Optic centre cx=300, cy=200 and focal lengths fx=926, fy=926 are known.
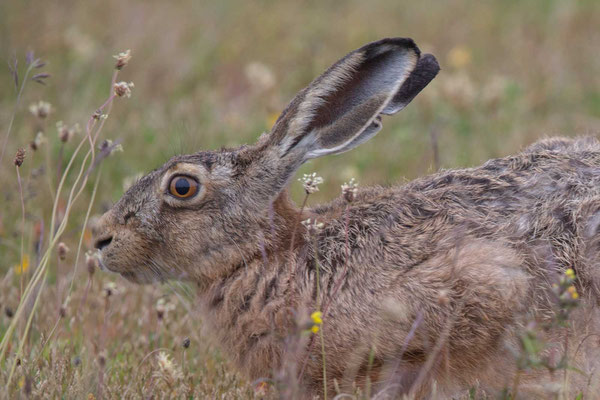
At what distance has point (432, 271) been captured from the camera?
4.39m

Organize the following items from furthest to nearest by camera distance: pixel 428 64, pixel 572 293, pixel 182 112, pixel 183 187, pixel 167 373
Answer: pixel 182 112 < pixel 428 64 < pixel 183 187 < pixel 167 373 < pixel 572 293

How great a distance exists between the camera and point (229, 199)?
4930mm

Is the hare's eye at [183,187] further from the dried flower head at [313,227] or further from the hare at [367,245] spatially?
the dried flower head at [313,227]

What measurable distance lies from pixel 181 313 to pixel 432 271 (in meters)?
2.20

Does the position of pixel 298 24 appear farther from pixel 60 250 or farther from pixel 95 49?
pixel 60 250

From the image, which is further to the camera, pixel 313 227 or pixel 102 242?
pixel 102 242

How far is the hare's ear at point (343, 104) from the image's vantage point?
473cm

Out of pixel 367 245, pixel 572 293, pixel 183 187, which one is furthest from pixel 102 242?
pixel 572 293

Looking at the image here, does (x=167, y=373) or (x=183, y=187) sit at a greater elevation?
(x=183, y=187)

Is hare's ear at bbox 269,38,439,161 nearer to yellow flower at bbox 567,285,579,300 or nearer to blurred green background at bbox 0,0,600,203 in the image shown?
yellow flower at bbox 567,285,579,300

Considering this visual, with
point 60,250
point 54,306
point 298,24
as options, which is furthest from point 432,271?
point 298,24

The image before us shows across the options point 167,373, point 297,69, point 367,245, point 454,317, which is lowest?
point 167,373

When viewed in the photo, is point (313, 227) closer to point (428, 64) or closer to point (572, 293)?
point (572, 293)

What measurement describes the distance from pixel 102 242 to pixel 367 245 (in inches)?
56.8
